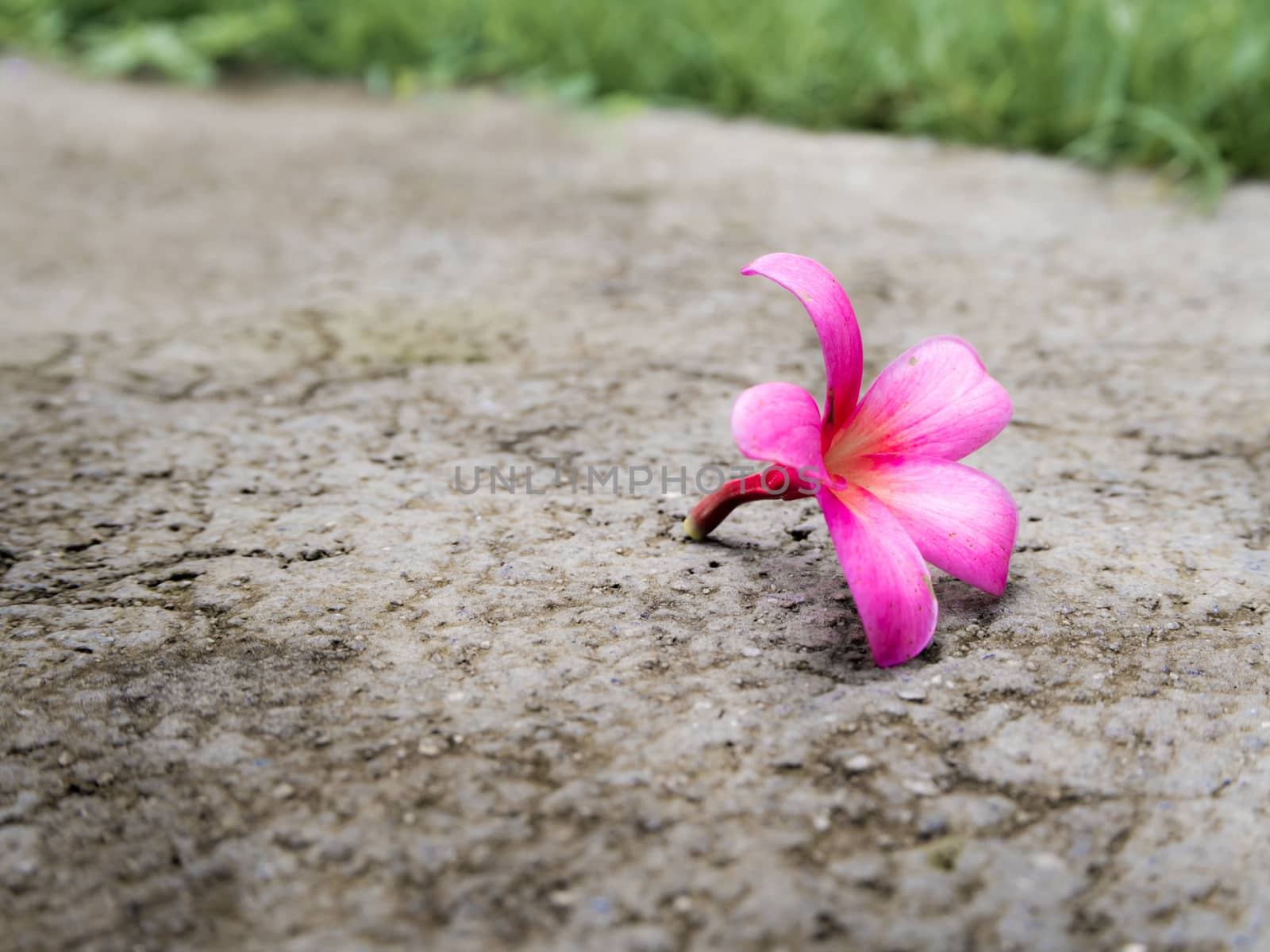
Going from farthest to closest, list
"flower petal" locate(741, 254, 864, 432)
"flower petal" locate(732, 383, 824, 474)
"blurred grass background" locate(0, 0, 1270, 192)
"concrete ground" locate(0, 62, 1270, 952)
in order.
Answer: "blurred grass background" locate(0, 0, 1270, 192) < "flower petal" locate(741, 254, 864, 432) < "flower petal" locate(732, 383, 824, 474) < "concrete ground" locate(0, 62, 1270, 952)

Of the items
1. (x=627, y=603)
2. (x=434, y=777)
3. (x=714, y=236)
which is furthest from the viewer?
(x=714, y=236)

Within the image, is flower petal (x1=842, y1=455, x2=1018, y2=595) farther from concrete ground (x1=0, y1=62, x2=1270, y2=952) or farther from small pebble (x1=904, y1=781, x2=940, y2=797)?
small pebble (x1=904, y1=781, x2=940, y2=797)

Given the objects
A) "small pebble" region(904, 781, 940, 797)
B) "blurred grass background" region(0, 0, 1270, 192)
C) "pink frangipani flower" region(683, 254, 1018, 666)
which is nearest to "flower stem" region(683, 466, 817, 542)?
"pink frangipani flower" region(683, 254, 1018, 666)

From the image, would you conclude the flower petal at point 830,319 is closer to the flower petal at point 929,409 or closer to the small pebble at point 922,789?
the flower petal at point 929,409

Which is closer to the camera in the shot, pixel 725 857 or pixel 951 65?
pixel 725 857

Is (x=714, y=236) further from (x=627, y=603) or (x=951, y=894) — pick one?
(x=951, y=894)

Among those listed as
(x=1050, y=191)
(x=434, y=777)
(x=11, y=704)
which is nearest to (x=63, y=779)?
(x=11, y=704)
